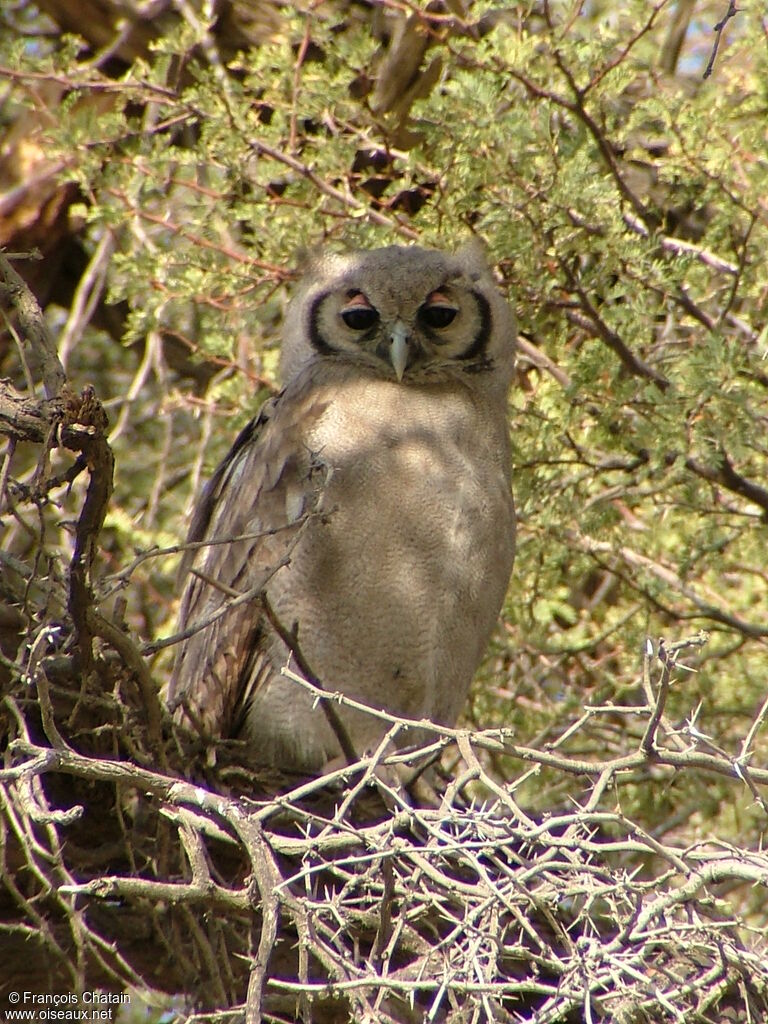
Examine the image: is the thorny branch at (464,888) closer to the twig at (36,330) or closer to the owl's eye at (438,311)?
the twig at (36,330)

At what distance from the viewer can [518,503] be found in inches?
157

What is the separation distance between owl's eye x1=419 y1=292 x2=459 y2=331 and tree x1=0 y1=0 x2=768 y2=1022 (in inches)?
7.6

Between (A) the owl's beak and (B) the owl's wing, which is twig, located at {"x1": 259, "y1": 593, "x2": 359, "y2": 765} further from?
(A) the owl's beak

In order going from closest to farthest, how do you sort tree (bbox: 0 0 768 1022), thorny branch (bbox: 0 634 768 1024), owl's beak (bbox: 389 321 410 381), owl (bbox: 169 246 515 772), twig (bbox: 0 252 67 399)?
thorny branch (bbox: 0 634 768 1024)
tree (bbox: 0 0 768 1022)
twig (bbox: 0 252 67 399)
owl (bbox: 169 246 515 772)
owl's beak (bbox: 389 321 410 381)

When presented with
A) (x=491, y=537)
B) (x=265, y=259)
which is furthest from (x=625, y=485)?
(x=265, y=259)

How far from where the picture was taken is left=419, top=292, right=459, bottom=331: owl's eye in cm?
385

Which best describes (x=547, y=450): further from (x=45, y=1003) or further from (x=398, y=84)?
(x=45, y=1003)

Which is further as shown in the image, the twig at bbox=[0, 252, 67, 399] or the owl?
the owl

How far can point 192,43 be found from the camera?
13.6 feet

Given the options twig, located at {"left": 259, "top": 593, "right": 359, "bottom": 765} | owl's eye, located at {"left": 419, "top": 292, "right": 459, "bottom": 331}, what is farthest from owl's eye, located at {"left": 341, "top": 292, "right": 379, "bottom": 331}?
twig, located at {"left": 259, "top": 593, "right": 359, "bottom": 765}

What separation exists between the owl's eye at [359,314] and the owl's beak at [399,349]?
0.09m

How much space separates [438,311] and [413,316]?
91mm

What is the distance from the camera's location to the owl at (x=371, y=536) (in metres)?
3.51

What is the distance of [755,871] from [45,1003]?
73.2 inches
